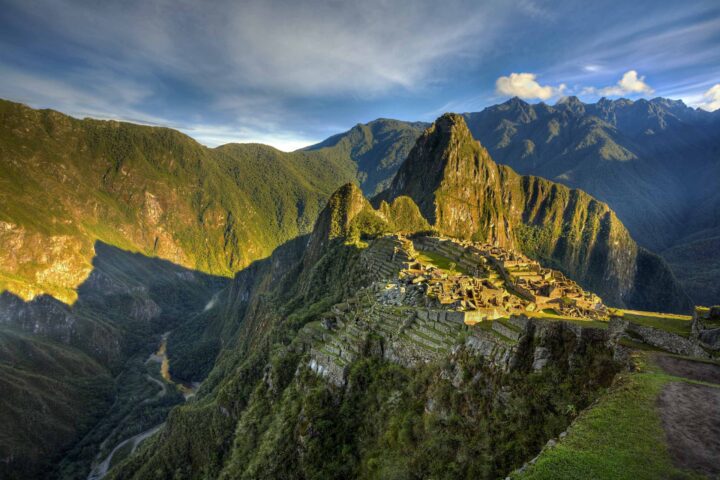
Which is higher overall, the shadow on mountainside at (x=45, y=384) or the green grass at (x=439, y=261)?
the green grass at (x=439, y=261)

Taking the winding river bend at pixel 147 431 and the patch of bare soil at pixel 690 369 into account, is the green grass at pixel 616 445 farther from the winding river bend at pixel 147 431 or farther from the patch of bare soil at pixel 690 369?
the winding river bend at pixel 147 431

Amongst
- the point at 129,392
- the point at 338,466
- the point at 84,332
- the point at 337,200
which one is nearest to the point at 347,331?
the point at 338,466

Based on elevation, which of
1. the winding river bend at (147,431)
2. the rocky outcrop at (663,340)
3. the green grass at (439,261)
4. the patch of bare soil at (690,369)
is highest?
the green grass at (439,261)

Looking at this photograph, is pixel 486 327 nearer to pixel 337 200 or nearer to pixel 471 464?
pixel 471 464

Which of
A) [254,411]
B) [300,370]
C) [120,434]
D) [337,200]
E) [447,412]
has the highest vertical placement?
[337,200]

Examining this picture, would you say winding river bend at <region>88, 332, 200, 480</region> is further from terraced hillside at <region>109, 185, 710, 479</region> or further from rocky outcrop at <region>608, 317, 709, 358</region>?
rocky outcrop at <region>608, 317, 709, 358</region>

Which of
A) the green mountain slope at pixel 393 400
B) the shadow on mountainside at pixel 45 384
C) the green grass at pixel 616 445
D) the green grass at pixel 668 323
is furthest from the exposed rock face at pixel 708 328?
the shadow on mountainside at pixel 45 384

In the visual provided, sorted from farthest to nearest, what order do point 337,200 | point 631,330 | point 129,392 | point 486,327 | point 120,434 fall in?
point 129,392 → point 337,200 → point 120,434 → point 486,327 → point 631,330
